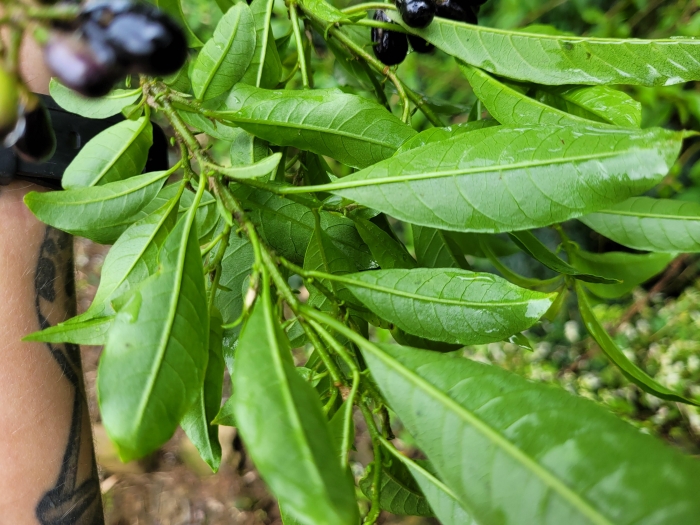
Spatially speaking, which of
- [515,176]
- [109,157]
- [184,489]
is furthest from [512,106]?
[184,489]

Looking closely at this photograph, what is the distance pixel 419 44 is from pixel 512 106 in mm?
223

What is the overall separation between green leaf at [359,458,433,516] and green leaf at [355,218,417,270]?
24 cm

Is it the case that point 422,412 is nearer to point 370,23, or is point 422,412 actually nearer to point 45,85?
point 370,23

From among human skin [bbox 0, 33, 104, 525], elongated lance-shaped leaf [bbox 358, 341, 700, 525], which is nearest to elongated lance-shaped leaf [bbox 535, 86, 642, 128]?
elongated lance-shaped leaf [bbox 358, 341, 700, 525]

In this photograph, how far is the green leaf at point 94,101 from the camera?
67 centimetres

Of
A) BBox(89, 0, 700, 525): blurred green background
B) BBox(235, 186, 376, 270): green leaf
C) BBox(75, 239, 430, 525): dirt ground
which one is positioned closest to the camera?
BBox(235, 186, 376, 270): green leaf

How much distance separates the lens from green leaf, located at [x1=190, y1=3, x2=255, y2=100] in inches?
24.9

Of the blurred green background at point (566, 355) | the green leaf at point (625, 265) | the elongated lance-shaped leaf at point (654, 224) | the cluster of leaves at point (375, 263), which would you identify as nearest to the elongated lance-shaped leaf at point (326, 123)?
the cluster of leaves at point (375, 263)

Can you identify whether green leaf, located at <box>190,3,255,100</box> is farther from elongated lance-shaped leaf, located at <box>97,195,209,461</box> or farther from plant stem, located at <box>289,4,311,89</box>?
elongated lance-shaped leaf, located at <box>97,195,209,461</box>

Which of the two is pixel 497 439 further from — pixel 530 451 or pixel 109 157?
pixel 109 157

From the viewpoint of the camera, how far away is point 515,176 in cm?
47

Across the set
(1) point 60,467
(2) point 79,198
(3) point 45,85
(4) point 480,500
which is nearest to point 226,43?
(2) point 79,198

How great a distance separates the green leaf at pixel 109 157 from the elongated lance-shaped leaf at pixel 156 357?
249mm

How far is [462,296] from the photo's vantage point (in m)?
0.54
